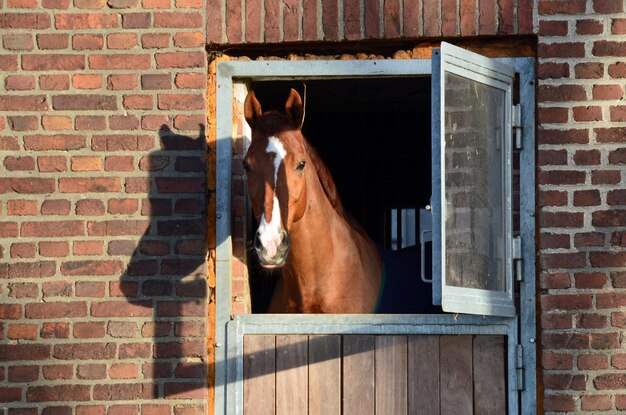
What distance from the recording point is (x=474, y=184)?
4742 millimetres

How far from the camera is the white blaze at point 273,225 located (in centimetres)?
493

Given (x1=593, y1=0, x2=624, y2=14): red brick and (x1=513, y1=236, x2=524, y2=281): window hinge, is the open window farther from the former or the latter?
(x1=593, y1=0, x2=624, y2=14): red brick

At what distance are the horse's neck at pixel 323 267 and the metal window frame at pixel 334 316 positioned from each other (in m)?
0.62

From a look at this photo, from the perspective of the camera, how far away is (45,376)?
199 inches

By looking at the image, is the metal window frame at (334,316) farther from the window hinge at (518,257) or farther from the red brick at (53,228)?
the red brick at (53,228)

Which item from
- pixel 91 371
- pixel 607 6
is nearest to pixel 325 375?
pixel 91 371

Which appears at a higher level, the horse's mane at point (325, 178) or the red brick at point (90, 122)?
the red brick at point (90, 122)

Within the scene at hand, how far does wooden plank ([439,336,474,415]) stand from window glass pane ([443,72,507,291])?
33 cm

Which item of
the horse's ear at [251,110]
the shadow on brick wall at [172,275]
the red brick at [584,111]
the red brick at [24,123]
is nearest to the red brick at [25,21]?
the red brick at [24,123]

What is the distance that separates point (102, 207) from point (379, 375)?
1482 mm

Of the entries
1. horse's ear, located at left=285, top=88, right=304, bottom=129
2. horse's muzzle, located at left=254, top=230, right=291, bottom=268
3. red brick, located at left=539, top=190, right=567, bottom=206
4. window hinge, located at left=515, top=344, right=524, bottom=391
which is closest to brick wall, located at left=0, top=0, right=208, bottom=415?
horse's muzzle, located at left=254, top=230, right=291, bottom=268

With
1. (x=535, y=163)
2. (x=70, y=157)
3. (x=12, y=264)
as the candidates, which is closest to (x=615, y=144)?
(x=535, y=163)

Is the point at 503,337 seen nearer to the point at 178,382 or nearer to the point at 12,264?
the point at 178,382

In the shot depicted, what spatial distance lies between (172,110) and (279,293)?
51.9 inches
